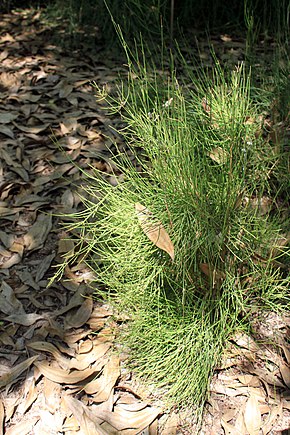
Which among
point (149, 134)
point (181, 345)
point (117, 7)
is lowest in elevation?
point (181, 345)

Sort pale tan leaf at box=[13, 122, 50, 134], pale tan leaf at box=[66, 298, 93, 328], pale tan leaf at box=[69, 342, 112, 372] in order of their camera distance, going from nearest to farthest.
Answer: pale tan leaf at box=[69, 342, 112, 372] < pale tan leaf at box=[66, 298, 93, 328] < pale tan leaf at box=[13, 122, 50, 134]

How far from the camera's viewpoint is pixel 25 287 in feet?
7.89

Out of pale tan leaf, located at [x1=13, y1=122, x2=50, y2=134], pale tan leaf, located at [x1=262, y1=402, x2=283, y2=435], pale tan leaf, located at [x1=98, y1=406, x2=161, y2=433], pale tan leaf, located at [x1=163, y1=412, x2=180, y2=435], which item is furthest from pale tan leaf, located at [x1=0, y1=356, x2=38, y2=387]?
pale tan leaf, located at [x1=13, y1=122, x2=50, y2=134]

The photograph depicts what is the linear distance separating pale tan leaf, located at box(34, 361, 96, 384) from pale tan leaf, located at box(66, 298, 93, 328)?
20cm

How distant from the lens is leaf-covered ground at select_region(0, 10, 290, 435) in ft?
6.31

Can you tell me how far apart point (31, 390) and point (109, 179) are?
45.2 inches

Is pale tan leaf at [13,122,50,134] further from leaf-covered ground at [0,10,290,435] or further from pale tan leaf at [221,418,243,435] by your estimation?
pale tan leaf at [221,418,243,435]

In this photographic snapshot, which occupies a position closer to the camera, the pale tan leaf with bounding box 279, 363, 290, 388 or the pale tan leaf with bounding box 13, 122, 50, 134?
the pale tan leaf with bounding box 279, 363, 290, 388

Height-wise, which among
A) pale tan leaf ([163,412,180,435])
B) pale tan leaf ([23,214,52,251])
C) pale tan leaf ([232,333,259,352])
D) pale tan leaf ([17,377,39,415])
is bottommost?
pale tan leaf ([163,412,180,435])

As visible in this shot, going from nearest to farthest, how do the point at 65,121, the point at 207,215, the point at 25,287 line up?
1. the point at 207,215
2. the point at 25,287
3. the point at 65,121

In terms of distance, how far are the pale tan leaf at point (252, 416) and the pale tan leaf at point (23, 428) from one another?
649 millimetres

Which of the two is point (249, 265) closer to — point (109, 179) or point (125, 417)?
point (125, 417)

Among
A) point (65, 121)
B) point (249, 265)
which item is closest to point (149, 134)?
point (249, 265)

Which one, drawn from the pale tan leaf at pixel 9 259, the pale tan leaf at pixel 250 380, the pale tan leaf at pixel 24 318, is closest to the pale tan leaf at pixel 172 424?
the pale tan leaf at pixel 250 380
